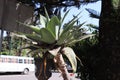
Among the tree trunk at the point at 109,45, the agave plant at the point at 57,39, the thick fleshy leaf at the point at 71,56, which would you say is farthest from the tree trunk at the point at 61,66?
the tree trunk at the point at 109,45

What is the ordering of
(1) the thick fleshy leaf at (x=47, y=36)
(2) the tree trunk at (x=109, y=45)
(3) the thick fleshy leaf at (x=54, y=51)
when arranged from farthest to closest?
(2) the tree trunk at (x=109, y=45) → (1) the thick fleshy leaf at (x=47, y=36) → (3) the thick fleshy leaf at (x=54, y=51)

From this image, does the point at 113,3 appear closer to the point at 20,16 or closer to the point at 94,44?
the point at 94,44

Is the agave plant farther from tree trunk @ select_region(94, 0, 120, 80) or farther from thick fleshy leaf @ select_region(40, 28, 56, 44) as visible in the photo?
tree trunk @ select_region(94, 0, 120, 80)

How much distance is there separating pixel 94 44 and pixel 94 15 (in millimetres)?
595

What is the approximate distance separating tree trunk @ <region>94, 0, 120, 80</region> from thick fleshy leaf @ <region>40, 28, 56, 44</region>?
1.52 metres

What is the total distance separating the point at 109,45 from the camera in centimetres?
618

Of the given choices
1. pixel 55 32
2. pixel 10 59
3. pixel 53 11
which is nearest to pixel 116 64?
pixel 55 32

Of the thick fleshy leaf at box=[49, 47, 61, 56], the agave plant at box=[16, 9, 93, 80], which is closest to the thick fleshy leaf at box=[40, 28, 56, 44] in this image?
the agave plant at box=[16, 9, 93, 80]

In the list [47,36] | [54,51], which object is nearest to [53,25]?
[47,36]

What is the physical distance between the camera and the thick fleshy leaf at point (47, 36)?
491 cm

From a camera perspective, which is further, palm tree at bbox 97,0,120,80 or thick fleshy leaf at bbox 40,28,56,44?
palm tree at bbox 97,0,120,80

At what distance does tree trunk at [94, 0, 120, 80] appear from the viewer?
240 inches

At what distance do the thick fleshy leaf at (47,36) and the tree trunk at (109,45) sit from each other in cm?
152

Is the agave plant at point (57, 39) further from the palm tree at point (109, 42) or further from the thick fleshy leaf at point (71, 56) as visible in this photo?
the palm tree at point (109, 42)
